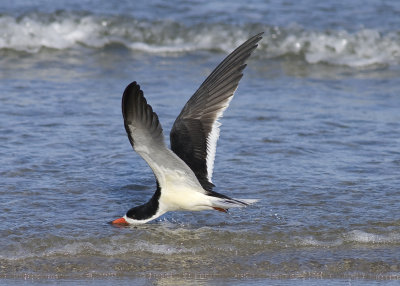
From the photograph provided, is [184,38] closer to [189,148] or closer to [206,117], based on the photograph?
[206,117]

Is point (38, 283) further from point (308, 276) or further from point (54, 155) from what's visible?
point (54, 155)

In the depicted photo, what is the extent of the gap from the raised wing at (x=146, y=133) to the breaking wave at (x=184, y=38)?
5760 millimetres

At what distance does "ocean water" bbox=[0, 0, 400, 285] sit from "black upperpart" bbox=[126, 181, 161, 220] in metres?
0.08

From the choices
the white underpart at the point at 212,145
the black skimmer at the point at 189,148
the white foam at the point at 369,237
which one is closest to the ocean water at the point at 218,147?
the white foam at the point at 369,237

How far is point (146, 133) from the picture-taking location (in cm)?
437

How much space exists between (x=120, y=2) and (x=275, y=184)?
22.9 feet

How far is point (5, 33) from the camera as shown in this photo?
10617 mm

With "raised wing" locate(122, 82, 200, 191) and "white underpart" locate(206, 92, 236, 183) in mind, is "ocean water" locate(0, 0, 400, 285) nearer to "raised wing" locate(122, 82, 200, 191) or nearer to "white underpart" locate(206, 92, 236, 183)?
"white underpart" locate(206, 92, 236, 183)

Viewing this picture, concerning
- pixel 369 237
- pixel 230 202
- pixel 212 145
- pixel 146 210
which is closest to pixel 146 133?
pixel 230 202

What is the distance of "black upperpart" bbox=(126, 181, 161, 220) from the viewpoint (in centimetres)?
507

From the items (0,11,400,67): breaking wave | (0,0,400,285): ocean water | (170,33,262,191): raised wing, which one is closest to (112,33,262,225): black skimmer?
(170,33,262,191): raised wing

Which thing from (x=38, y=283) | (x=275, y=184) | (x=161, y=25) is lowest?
(x=38, y=283)

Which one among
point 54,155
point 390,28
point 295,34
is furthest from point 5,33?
point 390,28

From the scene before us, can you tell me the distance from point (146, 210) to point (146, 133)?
3.01 ft
